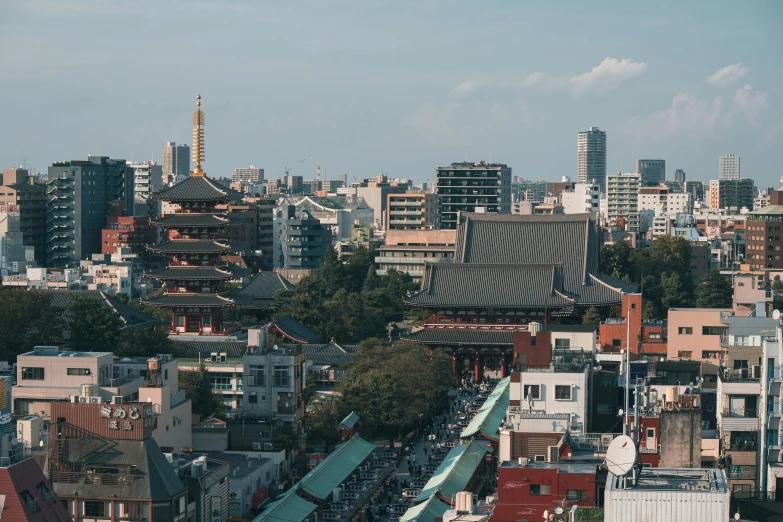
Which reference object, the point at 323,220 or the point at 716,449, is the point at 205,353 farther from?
the point at 323,220

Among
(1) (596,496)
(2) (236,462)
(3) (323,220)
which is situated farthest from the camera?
(3) (323,220)

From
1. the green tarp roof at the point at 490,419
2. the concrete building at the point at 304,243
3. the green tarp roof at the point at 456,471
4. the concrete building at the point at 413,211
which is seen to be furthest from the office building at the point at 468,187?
the green tarp roof at the point at 456,471

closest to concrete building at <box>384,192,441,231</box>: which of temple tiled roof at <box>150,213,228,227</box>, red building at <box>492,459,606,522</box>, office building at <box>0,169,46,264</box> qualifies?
office building at <box>0,169,46,264</box>

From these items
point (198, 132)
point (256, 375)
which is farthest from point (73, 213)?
point (256, 375)

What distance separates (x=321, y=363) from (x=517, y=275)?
66.8ft

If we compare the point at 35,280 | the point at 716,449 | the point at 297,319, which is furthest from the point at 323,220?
the point at 716,449

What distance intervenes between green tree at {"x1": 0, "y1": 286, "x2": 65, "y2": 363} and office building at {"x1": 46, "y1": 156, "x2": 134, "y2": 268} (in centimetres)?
8099

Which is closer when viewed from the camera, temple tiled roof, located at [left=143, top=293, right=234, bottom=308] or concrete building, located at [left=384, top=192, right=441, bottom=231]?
temple tiled roof, located at [left=143, top=293, right=234, bottom=308]

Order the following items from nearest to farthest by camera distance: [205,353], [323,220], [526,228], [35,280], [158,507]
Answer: [158,507] → [205,353] → [526,228] → [35,280] → [323,220]

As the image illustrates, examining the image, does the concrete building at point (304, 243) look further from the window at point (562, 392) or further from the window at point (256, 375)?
the window at point (562, 392)

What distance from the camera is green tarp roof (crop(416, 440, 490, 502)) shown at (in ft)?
167

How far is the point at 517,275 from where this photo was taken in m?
97.5

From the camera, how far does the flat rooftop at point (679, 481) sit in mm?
27461

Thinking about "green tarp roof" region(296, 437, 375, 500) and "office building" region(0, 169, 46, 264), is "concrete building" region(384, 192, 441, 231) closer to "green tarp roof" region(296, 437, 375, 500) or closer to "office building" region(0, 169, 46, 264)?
"office building" region(0, 169, 46, 264)
